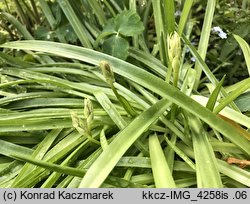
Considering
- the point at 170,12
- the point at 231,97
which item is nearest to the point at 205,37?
the point at 170,12

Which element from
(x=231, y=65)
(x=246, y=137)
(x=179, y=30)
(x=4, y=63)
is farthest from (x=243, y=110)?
(x=4, y=63)

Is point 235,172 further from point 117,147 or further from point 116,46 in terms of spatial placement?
point 116,46

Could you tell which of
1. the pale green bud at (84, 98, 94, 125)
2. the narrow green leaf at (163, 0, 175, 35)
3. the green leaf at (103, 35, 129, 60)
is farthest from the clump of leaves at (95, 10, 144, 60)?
the pale green bud at (84, 98, 94, 125)

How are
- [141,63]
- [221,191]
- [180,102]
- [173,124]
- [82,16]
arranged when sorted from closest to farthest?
[221,191], [180,102], [173,124], [141,63], [82,16]

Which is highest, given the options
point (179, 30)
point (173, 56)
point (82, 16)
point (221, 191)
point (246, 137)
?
point (82, 16)

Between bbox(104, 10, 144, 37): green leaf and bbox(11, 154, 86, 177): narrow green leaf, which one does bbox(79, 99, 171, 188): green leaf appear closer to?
bbox(11, 154, 86, 177): narrow green leaf

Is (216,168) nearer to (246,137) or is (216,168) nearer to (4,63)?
(246,137)
